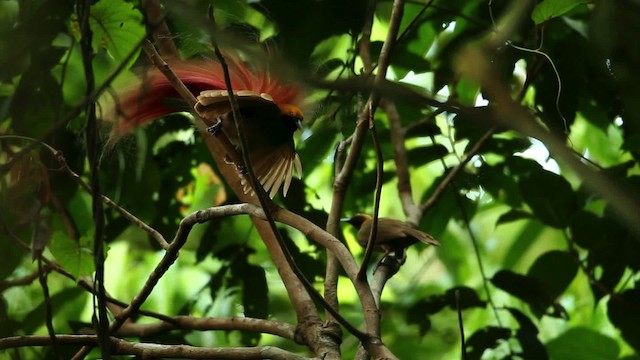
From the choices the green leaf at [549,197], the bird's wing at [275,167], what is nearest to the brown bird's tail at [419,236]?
the bird's wing at [275,167]

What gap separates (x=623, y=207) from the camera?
17.2 inches

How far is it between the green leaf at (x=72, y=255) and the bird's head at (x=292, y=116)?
0.60 m

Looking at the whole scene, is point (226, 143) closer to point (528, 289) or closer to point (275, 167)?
point (275, 167)

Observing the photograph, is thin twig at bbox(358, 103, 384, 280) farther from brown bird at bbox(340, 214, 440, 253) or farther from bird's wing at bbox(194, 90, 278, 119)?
brown bird at bbox(340, 214, 440, 253)

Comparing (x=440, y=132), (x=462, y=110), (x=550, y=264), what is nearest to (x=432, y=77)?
(x=440, y=132)

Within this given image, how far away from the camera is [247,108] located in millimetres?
1993

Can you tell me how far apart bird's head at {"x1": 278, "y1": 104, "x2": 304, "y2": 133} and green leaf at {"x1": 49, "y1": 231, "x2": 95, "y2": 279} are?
60 centimetres

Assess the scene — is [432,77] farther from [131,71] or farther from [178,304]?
[178,304]

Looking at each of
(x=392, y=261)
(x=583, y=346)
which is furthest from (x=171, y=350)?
(x=583, y=346)

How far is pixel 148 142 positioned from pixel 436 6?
897 mm

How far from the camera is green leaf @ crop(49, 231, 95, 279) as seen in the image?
1.52 metres

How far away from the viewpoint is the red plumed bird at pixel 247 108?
1.86 meters

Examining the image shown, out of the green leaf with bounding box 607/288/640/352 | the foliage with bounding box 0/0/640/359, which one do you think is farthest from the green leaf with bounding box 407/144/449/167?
the green leaf with bounding box 607/288/640/352

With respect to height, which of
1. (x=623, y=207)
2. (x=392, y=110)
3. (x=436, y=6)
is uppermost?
(x=436, y=6)
